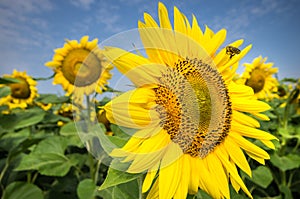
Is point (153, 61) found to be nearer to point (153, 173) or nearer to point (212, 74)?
point (212, 74)

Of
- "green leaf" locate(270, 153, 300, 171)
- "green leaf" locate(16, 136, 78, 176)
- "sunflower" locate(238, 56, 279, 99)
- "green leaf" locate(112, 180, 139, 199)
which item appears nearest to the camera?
"green leaf" locate(112, 180, 139, 199)

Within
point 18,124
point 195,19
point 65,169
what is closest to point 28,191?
point 65,169

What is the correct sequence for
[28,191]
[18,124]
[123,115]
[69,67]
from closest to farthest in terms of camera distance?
[123,115]
[28,191]
[18,124]
[69,67]

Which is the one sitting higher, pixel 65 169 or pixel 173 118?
pixel 173 118

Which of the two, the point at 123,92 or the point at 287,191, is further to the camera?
the point at 287,191

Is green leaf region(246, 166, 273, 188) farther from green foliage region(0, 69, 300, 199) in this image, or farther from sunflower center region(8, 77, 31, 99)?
sunflower center region(8, 77, 31, 99)

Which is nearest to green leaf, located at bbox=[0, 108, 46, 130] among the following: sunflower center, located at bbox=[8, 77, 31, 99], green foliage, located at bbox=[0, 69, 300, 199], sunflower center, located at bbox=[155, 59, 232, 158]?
green foliage, located at bbox=[0, 69, 300, 199]

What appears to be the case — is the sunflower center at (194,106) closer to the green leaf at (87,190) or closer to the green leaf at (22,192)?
the green leaf at (87,190)
